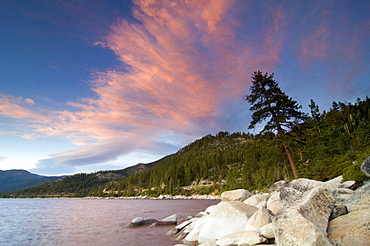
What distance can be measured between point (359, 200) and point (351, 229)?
2.07 meters

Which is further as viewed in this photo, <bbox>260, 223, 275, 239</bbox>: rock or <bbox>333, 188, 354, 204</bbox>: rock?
<bbox>333, 188, 354, 204</bbox>: rock

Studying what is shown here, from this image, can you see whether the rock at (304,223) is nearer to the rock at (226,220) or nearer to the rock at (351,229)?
the rock at (351,229)

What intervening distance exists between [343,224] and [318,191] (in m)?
1.33

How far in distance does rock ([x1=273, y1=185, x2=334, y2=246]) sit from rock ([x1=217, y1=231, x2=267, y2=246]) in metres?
1.77

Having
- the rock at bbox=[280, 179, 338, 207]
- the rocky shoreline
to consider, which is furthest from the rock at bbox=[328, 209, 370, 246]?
the rock at bbox=[280, 179, 338, 207]

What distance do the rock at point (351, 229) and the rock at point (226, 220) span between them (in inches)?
208

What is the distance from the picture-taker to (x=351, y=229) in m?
6.60

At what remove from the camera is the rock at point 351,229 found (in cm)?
623

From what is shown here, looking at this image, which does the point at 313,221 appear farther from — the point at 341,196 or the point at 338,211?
the point at 341,196

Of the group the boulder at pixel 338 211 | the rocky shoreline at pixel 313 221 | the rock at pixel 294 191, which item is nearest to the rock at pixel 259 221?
the rocky shoreline at pixel 313 221

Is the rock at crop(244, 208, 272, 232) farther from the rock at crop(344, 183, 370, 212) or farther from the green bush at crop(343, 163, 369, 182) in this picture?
the green bush at crop(343, 163, 369, 182)

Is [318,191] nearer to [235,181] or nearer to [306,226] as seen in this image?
[306,226]

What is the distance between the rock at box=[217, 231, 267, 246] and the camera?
8455 millimetres

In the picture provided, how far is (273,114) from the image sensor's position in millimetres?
24672
